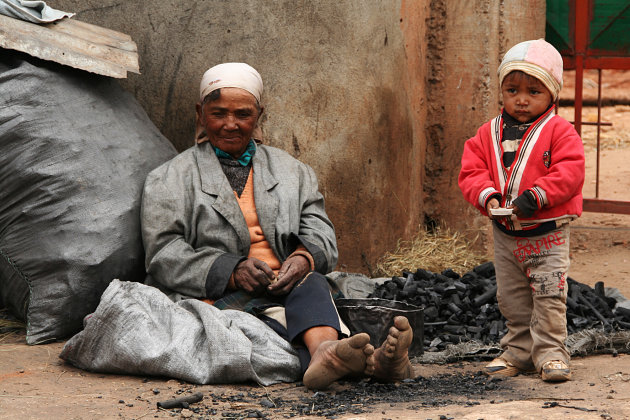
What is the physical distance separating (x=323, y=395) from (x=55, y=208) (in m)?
1.70

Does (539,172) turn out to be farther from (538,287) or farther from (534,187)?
(538,287)

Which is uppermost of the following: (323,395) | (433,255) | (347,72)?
(347,72)

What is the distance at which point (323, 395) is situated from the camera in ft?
12.4

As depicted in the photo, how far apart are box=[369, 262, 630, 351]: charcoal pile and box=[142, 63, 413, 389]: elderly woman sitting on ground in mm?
650

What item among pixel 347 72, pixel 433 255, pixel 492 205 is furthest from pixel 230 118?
pixel 433 255

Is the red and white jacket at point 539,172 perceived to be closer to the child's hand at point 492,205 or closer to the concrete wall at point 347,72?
the child's hand at point 492,205

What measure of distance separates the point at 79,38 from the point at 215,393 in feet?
7.05

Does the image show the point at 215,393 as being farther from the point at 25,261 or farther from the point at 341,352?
the point at 25,261

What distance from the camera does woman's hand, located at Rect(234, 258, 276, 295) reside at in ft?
14.2

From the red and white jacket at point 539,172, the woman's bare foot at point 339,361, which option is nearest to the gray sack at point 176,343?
the woman's bare foot at point 339,361

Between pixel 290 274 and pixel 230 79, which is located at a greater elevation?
pixel 230 79

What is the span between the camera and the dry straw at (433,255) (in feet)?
19.2

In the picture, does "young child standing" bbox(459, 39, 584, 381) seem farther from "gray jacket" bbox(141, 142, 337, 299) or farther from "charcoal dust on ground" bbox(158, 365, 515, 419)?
"gray jacket" bbox(141, 142, 337, 299)

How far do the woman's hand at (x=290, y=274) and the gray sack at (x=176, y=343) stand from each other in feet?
0.66
